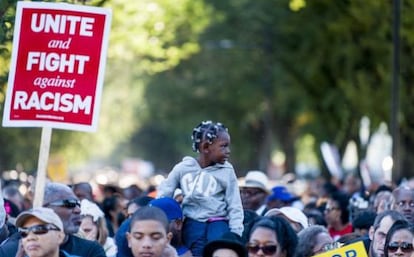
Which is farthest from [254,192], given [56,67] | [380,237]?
[56,67]

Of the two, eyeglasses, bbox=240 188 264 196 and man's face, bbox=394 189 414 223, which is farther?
eyeglasses, bbox=240 188 264 196

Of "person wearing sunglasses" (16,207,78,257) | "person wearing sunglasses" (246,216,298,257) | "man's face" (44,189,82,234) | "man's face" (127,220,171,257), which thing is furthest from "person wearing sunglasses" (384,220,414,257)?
"person wearing sunglasses" (16,207,78,257)

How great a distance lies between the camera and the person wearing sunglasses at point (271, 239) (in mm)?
10711

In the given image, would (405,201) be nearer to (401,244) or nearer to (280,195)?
(280,195)

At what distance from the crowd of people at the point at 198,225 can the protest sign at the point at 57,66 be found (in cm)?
66

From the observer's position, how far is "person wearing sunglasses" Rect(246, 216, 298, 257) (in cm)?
1071


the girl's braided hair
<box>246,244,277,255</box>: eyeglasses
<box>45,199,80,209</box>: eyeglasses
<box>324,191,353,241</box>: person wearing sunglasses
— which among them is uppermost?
the girl's braided hair

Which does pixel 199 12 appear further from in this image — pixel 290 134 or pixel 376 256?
pixel 376 256

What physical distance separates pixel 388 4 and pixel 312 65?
16.7 feet

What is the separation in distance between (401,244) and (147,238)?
2.69m

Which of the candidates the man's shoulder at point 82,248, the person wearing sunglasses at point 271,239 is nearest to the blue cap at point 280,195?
the man's shoulder at point 82,248

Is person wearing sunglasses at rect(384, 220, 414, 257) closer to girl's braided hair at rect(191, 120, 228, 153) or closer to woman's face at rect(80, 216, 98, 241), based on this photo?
girl's braided hair at rect(191, 120, 228, 153)

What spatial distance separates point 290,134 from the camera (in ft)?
186

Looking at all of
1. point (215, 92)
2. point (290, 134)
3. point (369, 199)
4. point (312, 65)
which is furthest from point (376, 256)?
point (290, 134)
